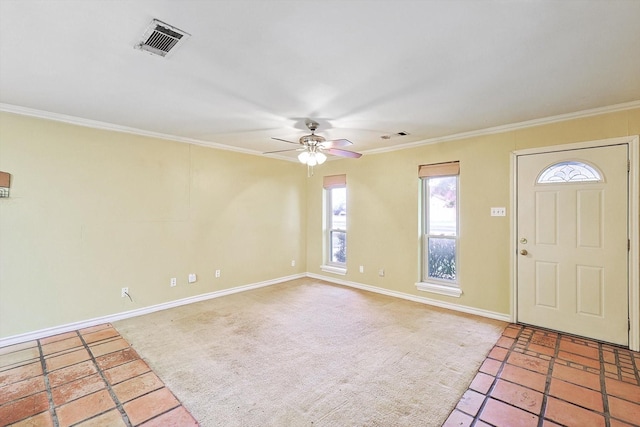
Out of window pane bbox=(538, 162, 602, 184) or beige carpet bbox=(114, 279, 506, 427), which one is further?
window pane bbox=(538, 162, 602, 184)

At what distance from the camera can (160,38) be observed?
1.89 metres

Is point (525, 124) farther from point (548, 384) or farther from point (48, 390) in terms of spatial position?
point (48, 390)

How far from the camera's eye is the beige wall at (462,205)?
3535 mm

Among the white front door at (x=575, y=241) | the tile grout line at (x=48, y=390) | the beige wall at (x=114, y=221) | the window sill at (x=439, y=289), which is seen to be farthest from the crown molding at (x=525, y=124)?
the tile grout line at (x=48, y=390)

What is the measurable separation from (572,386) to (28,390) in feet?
14.0

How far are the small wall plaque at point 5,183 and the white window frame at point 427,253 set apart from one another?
5.11m

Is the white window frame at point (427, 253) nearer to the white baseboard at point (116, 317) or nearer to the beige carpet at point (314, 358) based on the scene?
the beige carpet at point (314, 358)

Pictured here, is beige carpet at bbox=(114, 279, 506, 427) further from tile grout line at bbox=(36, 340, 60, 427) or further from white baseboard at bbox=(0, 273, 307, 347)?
tile grout line at bbox=(36, 340, 60, 427)

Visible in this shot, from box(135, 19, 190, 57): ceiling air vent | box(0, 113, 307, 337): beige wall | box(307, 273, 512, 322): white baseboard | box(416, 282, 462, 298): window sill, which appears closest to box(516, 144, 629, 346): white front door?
box(307, 273, 512, 322): white baseboard

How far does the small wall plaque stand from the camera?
122 inches

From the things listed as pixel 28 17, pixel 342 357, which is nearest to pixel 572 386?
pixel 342 357

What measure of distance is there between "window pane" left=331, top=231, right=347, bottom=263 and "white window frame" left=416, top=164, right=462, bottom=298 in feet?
5.19

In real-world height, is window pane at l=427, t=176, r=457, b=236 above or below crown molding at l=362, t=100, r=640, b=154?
below

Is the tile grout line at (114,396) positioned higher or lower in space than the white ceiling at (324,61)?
lower
